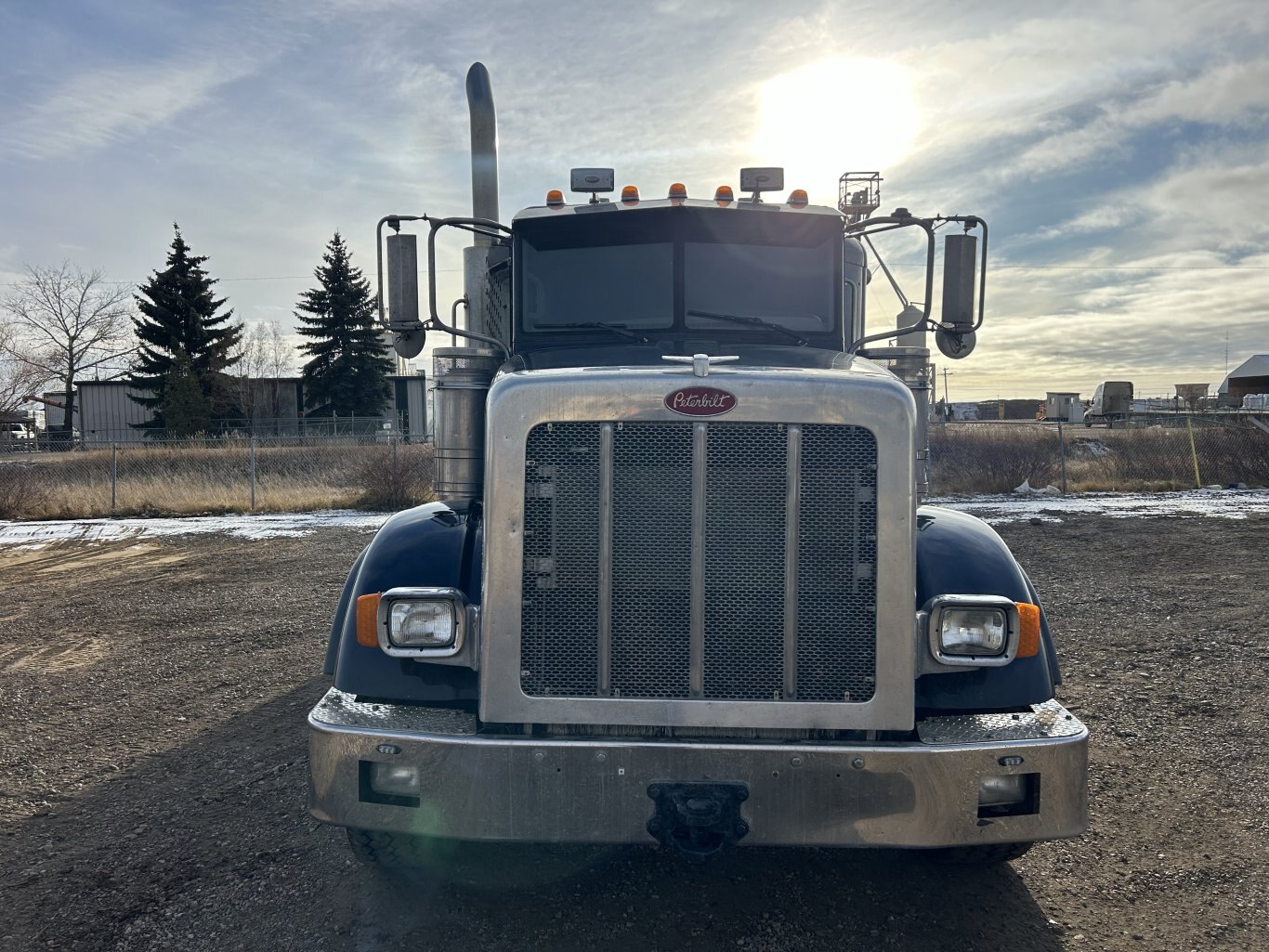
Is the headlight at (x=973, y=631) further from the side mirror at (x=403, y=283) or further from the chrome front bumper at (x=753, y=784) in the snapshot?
the side mirror at (x=403, y=283)

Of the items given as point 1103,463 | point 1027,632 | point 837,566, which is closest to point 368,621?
point 837,566

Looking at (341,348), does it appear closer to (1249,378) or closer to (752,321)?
(752,321)

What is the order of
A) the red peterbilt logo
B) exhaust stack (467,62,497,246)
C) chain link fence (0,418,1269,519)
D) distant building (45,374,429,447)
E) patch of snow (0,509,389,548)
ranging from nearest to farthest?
the red peterbilt logo < exhaust stack (467,62,497,246) < patch of snow (0,509,389,548) < chain link fence (0,418,1269,519) < distant building (45,374,429,447)

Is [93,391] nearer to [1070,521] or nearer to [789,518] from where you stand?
[1070,521]

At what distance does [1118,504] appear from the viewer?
15.1 m

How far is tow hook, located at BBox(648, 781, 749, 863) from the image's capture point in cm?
241

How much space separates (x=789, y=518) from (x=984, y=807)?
101 cm

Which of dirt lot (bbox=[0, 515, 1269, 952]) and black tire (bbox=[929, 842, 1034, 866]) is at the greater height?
black tire (bbox=[929, 842, 1034, 866])

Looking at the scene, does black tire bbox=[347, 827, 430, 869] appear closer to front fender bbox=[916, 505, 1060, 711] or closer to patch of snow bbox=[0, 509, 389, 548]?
front fender bbox=[916, 505, 1060, 711]

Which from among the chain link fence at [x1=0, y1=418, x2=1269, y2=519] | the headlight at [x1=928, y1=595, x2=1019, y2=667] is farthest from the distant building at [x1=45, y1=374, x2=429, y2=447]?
the headlight at [x1=928, y1=595, x2=1019, y2=667]

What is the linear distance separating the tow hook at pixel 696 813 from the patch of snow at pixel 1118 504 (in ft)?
37.0

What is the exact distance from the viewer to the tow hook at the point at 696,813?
2.41 m

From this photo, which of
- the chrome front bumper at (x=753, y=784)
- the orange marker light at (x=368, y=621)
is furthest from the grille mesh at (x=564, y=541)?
the orange marker light at (x=368, y=621)

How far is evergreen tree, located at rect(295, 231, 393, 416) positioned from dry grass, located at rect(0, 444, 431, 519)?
23333 mm
